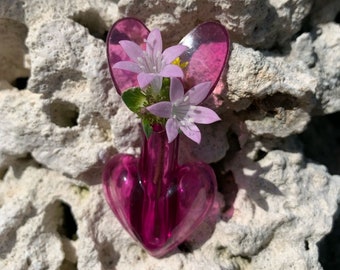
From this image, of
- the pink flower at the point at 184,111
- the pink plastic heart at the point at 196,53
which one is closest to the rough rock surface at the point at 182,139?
the pink plastic heart at the point at 196,53

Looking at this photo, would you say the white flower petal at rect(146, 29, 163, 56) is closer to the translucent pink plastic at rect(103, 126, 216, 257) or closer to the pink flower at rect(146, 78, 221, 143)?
the pink flower at rect(146, 78, 221, 143)

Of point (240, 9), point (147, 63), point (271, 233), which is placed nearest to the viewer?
point (147, 63)

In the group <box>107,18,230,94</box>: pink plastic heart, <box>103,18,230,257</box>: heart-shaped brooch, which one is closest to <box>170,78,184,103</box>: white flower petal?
<box>103,18,230,257</box>: heart-shaped brooch

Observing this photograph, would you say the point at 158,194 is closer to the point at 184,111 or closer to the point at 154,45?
the point at 184,111

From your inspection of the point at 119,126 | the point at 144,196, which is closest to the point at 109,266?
the point at 144,196

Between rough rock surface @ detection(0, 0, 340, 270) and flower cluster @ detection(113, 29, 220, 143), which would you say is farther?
rough rock surface @ detection(0, 0, 340, 270)

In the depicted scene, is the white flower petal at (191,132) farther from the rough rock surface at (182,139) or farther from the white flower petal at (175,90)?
the rough rock surface at (182,139)

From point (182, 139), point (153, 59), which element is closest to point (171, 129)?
point (153, 59)

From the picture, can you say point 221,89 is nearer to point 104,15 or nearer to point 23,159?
point 104,15
